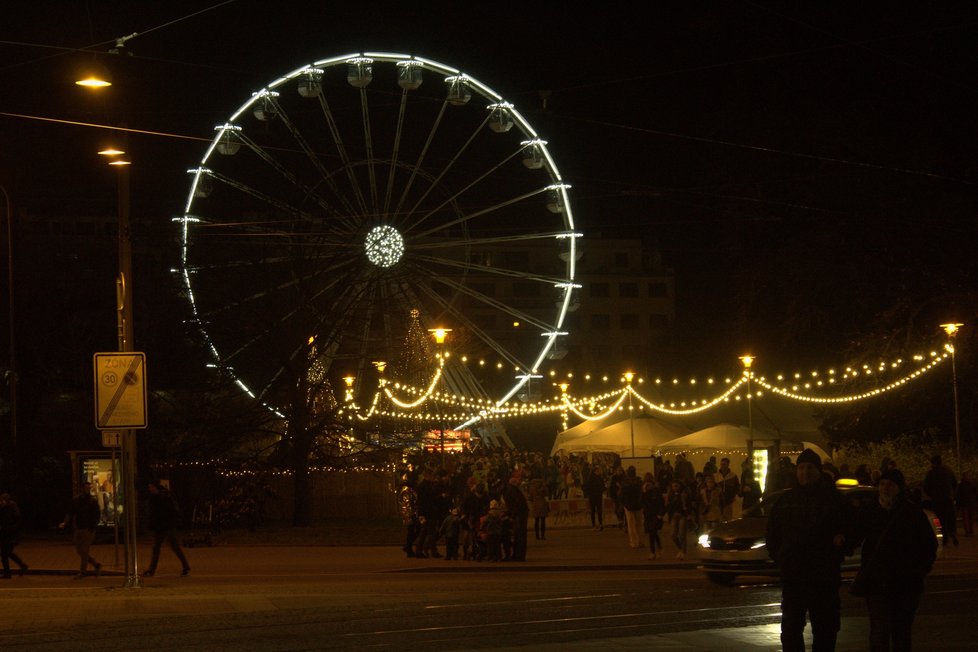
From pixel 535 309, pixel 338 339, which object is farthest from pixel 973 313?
pixel 535 309

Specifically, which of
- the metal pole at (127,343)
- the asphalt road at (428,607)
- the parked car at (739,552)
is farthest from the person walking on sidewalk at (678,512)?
the metal pole at (127,343)

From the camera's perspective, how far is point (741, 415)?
4388cm

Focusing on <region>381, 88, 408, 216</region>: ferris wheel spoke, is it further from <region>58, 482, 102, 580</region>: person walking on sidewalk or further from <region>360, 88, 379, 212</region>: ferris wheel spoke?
<region>58, 482, 102, 580</region>: person walking on sidewalk

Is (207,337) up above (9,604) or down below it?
above

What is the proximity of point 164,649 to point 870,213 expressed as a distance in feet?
116

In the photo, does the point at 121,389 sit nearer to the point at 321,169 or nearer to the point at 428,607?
the point at 428,607

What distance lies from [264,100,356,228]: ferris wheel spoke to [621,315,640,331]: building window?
86634 mm

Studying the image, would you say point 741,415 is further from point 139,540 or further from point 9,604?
point 9,604

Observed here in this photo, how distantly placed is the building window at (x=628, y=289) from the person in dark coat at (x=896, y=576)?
11056 centimetres

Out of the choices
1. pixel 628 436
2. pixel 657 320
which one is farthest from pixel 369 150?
pixel 657 320

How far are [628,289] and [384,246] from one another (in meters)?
87.3

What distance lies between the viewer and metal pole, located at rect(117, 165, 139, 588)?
2016cm

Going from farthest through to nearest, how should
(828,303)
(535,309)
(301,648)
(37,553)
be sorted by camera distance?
1. (535,309)
2. (828,303)
3. (37,553)
4. (301,648)

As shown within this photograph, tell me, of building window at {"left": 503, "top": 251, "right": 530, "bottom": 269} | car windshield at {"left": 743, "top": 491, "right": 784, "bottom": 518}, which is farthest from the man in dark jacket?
building window at {"left": 503, "top": 251, "right": 530, "bottom": 269}
